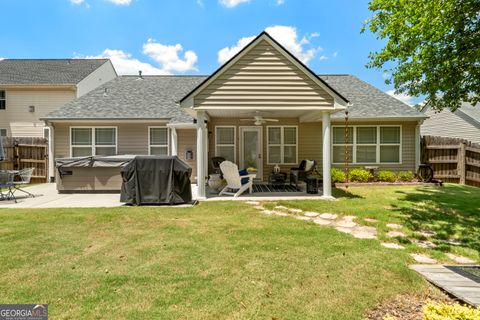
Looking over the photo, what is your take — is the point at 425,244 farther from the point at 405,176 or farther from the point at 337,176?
the point at 405,176

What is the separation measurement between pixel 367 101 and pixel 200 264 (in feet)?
42.7

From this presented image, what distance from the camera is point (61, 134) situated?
1252 centimetres

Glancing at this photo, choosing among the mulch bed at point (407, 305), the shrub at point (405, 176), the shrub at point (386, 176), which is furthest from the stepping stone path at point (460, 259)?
the shrub at point (405, 176)

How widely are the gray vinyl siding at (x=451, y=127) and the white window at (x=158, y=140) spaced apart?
49.3 ft

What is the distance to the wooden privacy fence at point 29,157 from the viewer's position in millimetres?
12906

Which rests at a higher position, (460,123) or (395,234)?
(460,123)

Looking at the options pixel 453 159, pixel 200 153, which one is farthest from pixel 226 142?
pixel 453 159

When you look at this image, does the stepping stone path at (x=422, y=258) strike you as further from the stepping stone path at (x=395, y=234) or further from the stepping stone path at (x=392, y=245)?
the stepping stone path at (x=395, y=234)

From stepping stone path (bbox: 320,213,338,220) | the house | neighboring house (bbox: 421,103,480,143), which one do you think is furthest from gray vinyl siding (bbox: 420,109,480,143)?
stepping stone path (bbox: 320,213,338,220)

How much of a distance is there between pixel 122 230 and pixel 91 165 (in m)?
5.55

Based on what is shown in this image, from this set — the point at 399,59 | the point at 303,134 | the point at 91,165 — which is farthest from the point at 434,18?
the point at 91,165

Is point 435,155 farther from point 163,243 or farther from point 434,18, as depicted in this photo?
point 163,243

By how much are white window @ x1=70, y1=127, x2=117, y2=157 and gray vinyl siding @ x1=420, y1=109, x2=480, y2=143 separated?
58.1 feet

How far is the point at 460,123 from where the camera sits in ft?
55.1
